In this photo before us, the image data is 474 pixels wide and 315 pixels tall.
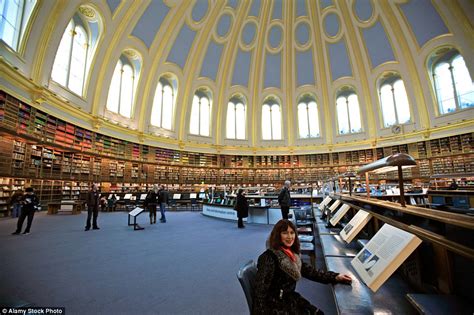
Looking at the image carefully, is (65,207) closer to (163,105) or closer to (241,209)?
(241,209)

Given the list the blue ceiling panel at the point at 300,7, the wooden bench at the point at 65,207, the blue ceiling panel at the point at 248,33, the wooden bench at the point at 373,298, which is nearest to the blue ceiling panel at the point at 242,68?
the blue ceiling panel at the point at 248,33

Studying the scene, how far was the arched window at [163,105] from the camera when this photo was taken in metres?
16.8

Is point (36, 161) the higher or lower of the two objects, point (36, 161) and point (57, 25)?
the lower

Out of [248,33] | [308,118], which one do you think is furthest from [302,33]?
[308,118]

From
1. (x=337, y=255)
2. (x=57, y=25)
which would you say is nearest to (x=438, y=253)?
(x=337, y=255)

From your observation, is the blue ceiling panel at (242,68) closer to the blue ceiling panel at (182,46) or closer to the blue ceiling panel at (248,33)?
the blue ceiling panel at (248,33)

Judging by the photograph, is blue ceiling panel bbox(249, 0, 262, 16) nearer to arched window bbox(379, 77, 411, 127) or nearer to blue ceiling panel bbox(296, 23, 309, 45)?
blue ceiling panel bbox(296, 23, 309, 45)

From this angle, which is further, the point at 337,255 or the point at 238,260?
the point at 238,260

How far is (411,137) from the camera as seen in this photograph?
15.3 meters

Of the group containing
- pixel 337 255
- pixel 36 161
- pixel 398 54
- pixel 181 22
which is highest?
pixel 181 22

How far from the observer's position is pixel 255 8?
16.8 metres

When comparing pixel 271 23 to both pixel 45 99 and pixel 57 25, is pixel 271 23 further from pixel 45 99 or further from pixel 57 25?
pixel 45 99

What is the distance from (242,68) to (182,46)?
5509 mm

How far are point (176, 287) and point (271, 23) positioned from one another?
65.6 ft
